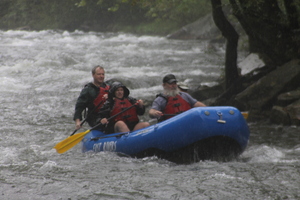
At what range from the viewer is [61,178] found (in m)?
4.74

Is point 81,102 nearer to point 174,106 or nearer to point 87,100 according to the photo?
point 87,100

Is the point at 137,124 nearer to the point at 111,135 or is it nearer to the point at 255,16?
the point at 111,135

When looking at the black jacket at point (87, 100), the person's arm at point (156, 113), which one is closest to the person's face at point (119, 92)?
the black jacket at point (87, 100)

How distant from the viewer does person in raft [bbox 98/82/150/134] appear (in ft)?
18.8

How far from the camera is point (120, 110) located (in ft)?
18.9

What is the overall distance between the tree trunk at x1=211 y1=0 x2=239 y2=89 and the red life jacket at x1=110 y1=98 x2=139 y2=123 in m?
3.38

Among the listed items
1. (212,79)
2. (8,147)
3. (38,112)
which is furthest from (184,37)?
(8,147)

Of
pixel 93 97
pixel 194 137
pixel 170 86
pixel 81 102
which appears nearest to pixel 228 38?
pixel 170 86

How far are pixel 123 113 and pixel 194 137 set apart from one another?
1274 mm

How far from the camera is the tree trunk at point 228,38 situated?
27.6ft

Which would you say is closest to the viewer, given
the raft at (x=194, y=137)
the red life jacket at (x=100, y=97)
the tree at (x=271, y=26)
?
the raft at (x=194, y=137)

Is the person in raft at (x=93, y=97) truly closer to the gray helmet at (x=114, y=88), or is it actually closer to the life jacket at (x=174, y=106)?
the gray helmet at (x=114, y=88)

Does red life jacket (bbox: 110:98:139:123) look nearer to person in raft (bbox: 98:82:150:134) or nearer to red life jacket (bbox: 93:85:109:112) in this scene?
person in raft (bbox: 98:82:150:134)

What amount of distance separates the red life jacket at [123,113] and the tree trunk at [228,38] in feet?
11.1
